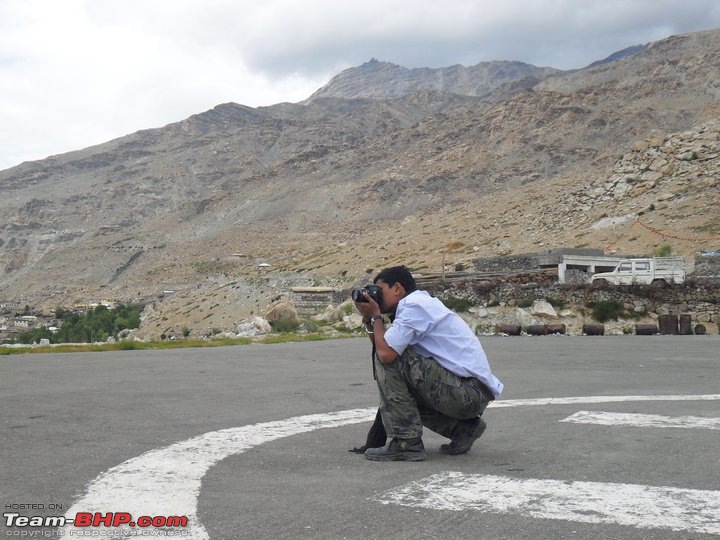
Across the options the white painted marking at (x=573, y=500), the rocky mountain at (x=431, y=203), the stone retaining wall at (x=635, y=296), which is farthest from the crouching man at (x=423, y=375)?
the rocky mountain at (x=431, y=203)

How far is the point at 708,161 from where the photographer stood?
207 feet

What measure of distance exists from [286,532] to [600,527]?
1529 mm

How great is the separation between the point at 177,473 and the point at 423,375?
5.91 feet

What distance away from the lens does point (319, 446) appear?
617cm

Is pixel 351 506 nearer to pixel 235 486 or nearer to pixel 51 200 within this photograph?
pixel 235 486

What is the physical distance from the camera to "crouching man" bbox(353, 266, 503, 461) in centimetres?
559

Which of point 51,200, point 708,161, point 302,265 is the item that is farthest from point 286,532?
point 51,200

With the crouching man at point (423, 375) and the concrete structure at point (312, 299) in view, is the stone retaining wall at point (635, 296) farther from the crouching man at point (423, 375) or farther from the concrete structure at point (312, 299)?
the crouching man at point (423, 375)

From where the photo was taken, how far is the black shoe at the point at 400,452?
5.55 metres

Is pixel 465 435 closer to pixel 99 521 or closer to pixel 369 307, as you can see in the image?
pixel 369 307

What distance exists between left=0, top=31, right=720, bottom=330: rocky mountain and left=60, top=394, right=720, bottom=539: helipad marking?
143ft

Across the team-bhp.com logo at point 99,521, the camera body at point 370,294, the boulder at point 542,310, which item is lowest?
the boulder at point 542,310

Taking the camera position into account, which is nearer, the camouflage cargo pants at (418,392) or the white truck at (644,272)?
the camouflage cargo pants at (418,392)

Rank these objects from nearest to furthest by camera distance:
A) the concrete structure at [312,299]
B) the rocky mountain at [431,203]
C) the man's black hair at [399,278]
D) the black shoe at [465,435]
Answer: the black shoe at [465,435]
the man's black hair at [399,278]
the concrete structure at [312,299]
the rocky mountain at [431,203]
